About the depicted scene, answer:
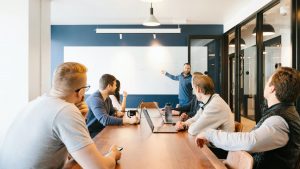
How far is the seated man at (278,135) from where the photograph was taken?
1.58m

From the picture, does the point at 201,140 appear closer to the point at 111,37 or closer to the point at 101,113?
the point at 101,113

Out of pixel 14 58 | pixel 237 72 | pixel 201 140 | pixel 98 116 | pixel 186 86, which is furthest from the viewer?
pixel 186 86

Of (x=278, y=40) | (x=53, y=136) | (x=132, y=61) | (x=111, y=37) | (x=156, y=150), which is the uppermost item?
(x=111, y=37)

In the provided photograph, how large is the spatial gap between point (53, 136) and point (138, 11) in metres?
5.15

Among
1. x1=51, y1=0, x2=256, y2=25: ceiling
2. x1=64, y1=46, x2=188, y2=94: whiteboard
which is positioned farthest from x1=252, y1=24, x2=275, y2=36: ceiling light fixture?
x1=64, y1=46, x2=188, y2=94: whiteboard

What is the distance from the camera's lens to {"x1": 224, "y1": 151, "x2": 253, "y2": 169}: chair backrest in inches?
54.7

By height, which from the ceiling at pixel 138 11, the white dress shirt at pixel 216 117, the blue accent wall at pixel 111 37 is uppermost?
the ceiling at pixel 138 11

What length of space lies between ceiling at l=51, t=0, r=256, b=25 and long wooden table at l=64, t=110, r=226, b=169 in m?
→ 3.49

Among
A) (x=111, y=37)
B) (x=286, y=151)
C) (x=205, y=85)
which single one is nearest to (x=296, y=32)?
(x=205, y=85)

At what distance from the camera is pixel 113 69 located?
7465 mm

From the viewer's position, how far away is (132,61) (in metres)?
7.43

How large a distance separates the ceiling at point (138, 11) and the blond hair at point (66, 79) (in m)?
4.09

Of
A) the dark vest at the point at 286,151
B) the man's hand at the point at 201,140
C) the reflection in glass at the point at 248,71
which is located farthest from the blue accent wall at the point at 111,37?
the dark vest at the point at 286,151

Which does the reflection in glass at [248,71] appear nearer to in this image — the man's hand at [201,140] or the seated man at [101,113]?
the seated man at [101,113]
